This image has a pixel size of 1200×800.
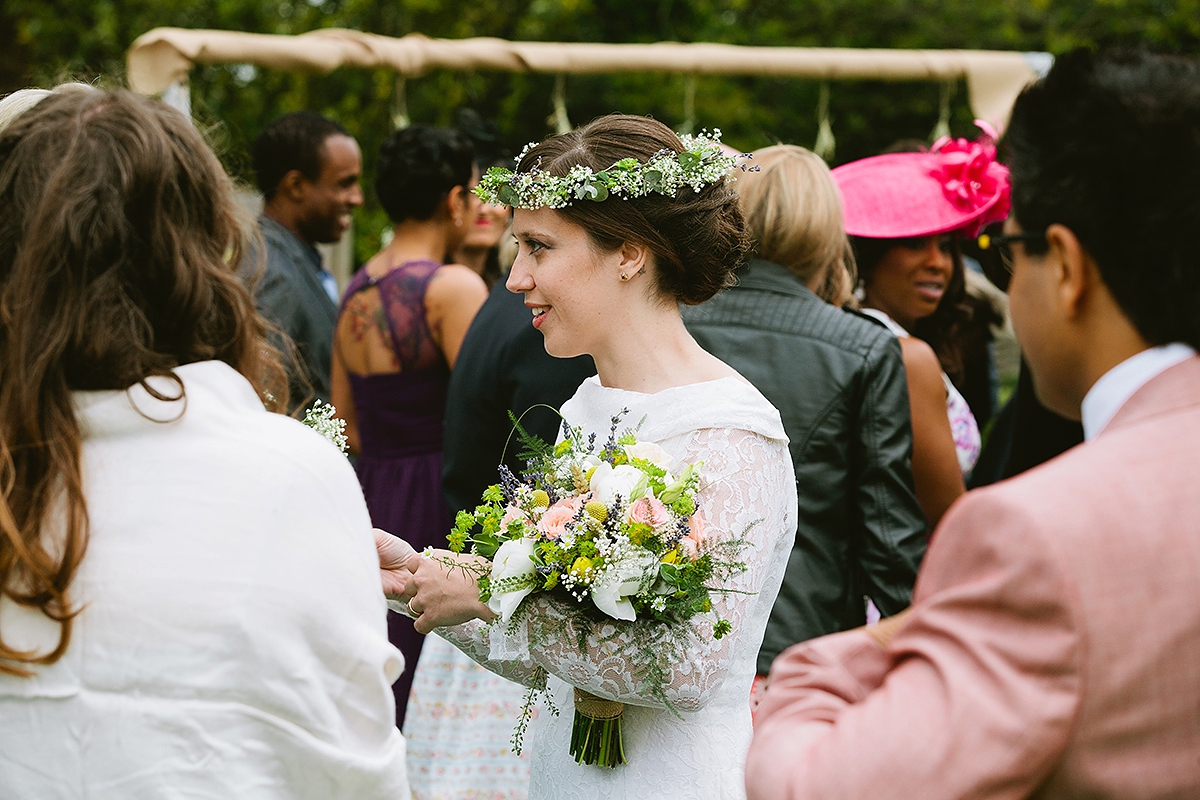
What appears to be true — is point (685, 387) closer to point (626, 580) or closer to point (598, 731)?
point (626, 580)

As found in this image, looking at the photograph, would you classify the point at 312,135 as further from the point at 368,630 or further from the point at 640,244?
the point at 368,630

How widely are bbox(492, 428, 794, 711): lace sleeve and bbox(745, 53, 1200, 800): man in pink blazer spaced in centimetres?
74

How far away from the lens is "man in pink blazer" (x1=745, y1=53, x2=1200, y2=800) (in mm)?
1263

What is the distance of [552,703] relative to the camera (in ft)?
8.86

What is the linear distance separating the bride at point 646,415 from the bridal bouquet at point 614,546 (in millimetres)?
68

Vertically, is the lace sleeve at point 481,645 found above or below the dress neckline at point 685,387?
below

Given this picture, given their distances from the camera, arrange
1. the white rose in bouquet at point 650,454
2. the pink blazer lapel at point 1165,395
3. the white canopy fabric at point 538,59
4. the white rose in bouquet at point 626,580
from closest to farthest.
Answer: the pink blazer lapel at point 1165,395, the white rose in bouquet at point 626,580, the white rose in bouquet at point 650,454, the white canopy fabric at point 538,59

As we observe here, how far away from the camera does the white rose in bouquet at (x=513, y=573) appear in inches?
88.0

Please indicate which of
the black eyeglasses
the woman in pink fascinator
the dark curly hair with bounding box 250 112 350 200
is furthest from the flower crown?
the dark curly hair with bounding box 250 112 350 200

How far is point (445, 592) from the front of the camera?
8.04ft

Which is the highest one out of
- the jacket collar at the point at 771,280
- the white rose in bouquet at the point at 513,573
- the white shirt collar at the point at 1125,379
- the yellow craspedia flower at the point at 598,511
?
the white shirt collar at the point at 1125,379

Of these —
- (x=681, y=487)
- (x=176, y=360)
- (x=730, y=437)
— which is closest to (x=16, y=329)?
(x=176, y=360)

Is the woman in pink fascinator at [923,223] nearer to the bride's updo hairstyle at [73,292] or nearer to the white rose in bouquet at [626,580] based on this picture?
the white rose in bouquet at [626,580]

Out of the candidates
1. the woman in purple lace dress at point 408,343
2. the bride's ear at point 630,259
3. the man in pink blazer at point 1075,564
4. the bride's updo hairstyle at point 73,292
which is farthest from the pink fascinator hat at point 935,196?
the bride's updo hairstyle at point 73,292
